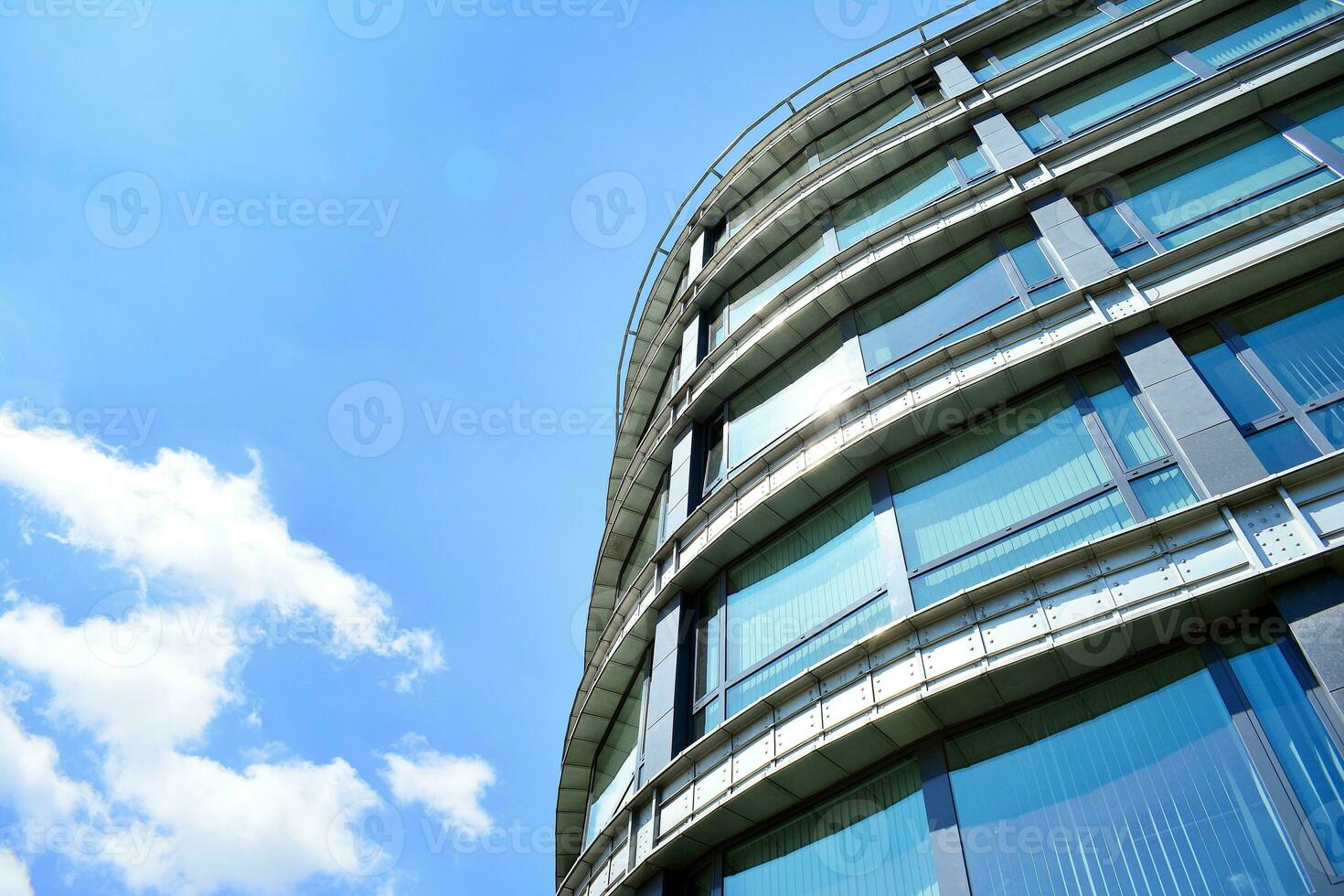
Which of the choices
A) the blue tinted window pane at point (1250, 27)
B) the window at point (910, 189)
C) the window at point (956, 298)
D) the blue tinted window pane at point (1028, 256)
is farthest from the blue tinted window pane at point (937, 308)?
the blue tinted window pane at point (1250, 27)

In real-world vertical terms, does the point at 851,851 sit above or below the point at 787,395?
below

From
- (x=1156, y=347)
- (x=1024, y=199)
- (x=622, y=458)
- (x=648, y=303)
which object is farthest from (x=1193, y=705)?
(x=648, y=303)

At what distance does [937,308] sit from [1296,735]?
797cm

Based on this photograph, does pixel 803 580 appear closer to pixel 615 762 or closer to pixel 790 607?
pixel 790 607

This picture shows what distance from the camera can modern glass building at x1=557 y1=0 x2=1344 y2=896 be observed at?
7.27 m

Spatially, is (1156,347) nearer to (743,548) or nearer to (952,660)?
(952,660)

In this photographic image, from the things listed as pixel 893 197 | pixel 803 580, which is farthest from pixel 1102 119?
pixel 803 580

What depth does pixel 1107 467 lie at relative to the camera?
9.32 meters

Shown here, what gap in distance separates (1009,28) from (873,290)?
8.61 meters

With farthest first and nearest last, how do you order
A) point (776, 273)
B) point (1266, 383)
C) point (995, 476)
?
point (776, 273)
point (995, 476)
point (1266, 383)

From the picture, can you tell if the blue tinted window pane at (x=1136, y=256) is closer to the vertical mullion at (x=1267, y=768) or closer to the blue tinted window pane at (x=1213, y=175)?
the blue tinted window pane at (x=1213, y=175)

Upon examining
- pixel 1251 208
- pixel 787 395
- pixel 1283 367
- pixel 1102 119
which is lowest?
pixel 1283 367

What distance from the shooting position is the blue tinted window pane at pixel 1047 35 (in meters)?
17.0

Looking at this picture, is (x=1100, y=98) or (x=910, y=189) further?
(x=910, y=189)
